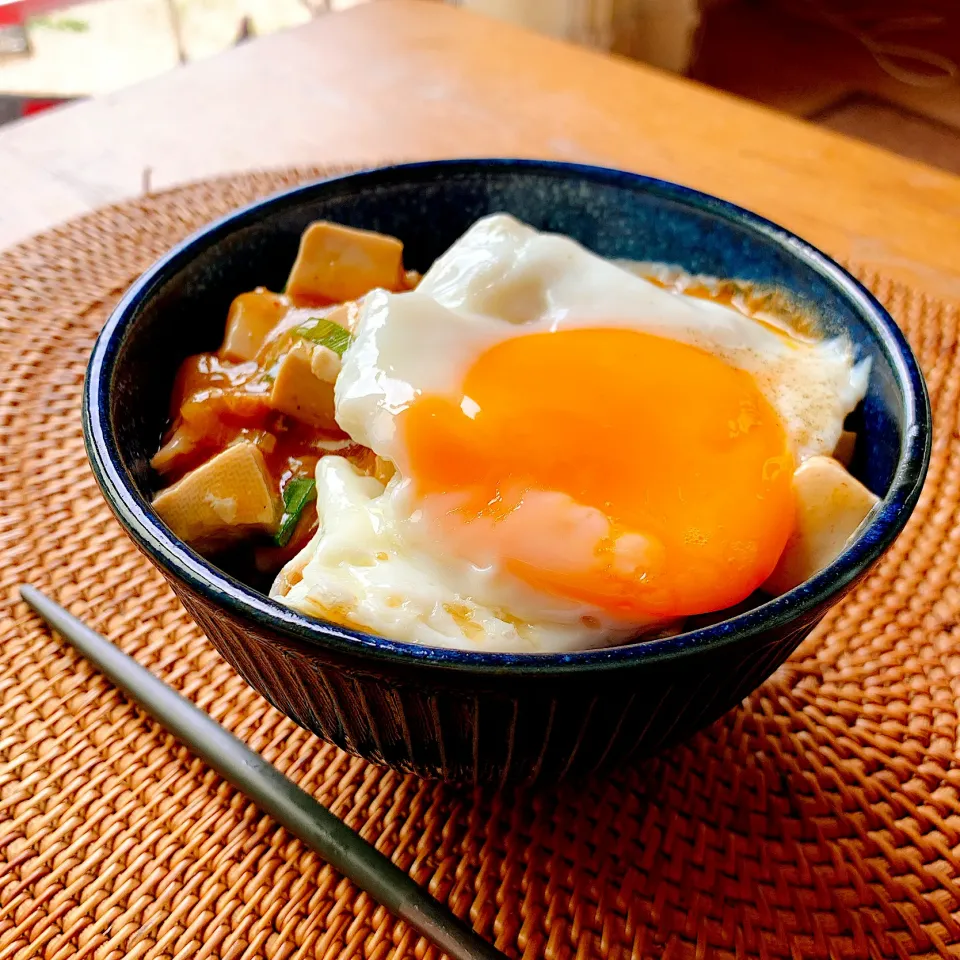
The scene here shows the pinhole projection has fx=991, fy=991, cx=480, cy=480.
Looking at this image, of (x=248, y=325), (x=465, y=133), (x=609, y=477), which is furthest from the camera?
(x=465, y=133)

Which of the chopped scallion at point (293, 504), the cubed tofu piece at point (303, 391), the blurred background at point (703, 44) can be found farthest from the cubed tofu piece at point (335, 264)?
the blurred background at point (703, 44)

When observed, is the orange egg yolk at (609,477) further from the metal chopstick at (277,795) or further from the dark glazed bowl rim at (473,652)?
the metal chopstick at (277,795)

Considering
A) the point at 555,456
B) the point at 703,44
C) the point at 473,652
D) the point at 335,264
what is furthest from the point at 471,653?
the point at 703,44

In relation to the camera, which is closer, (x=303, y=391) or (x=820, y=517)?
(x=820, y=517)

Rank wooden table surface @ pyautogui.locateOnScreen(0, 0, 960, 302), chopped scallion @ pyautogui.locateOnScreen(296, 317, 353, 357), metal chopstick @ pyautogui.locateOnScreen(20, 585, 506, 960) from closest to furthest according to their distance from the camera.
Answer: metal chopstick @ pyautogui.locateOnScreen(20, 585, 506, 960), chopped scallion @ pyautogui.locateOnScreen(296, 317, 353, 357), wooden table surface @ pyautogui.locateOnScreen(0, 0, 960, 302)

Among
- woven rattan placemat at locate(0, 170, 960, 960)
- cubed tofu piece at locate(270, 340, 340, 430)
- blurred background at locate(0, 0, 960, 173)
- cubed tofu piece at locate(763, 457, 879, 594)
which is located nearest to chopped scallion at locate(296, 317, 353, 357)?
cubed tofu piece at locate(270, 340, 340, 430)

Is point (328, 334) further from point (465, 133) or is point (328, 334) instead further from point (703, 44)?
point (703, 44)

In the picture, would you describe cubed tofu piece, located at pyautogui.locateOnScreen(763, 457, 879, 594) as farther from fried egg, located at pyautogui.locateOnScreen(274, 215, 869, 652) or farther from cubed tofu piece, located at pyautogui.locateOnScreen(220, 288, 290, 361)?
cubed tofu piece, located at pyautogui.locateOnScreen(220, 288, 290, 361)

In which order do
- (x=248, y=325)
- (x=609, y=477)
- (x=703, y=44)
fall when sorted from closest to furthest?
(x=609, y=477) < (x=248, y=325) < (x=703, y=44)
